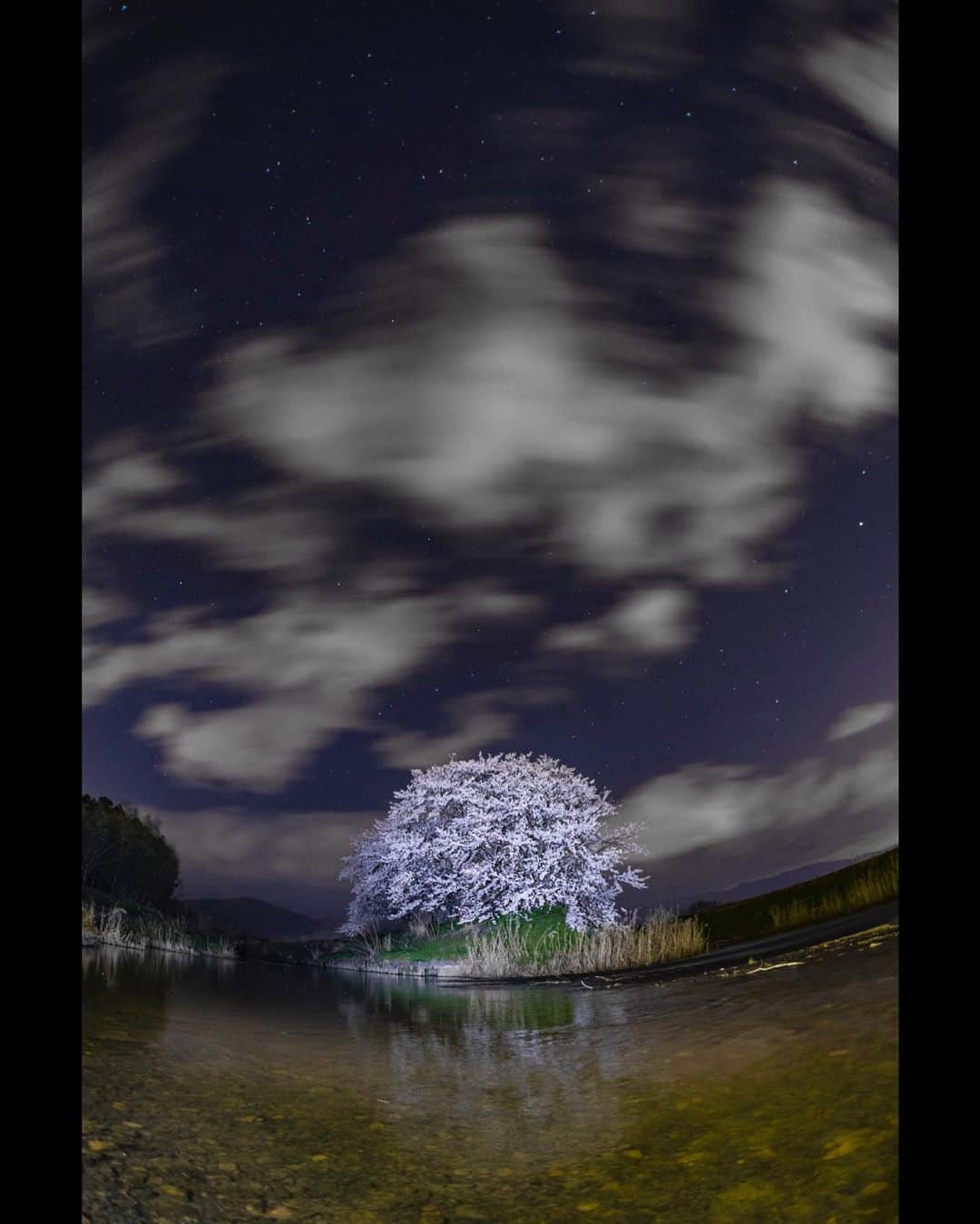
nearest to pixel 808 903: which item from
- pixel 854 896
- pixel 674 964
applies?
pixel 854 896

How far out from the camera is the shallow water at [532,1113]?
5.09 m

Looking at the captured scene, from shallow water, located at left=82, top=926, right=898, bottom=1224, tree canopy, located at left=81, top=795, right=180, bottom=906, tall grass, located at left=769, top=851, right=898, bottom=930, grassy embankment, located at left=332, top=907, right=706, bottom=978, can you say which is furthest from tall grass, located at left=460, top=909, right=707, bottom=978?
tree canopy, located at left=81, top=795, right=180, bottom=906

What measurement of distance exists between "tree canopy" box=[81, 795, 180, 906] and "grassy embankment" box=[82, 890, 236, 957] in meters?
3.80

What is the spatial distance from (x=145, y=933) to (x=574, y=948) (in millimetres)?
12520

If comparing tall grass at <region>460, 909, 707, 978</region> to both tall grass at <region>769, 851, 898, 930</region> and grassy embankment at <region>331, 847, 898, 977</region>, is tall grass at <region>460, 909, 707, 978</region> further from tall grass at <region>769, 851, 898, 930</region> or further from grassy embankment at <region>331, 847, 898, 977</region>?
tall grass at <region>769, 851, 898, 930</region>

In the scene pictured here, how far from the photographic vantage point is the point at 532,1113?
24.3ft

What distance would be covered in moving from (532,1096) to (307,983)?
12.4 metres

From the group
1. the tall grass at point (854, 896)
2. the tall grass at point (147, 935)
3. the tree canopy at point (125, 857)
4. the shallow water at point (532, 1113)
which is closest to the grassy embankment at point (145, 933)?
the tall grass at point (147, 935)

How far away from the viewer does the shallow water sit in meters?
5.09

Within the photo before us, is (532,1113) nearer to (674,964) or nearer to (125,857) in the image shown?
(674,964)

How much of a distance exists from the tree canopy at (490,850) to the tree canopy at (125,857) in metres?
11.2

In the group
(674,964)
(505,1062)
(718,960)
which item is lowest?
(674,964)
